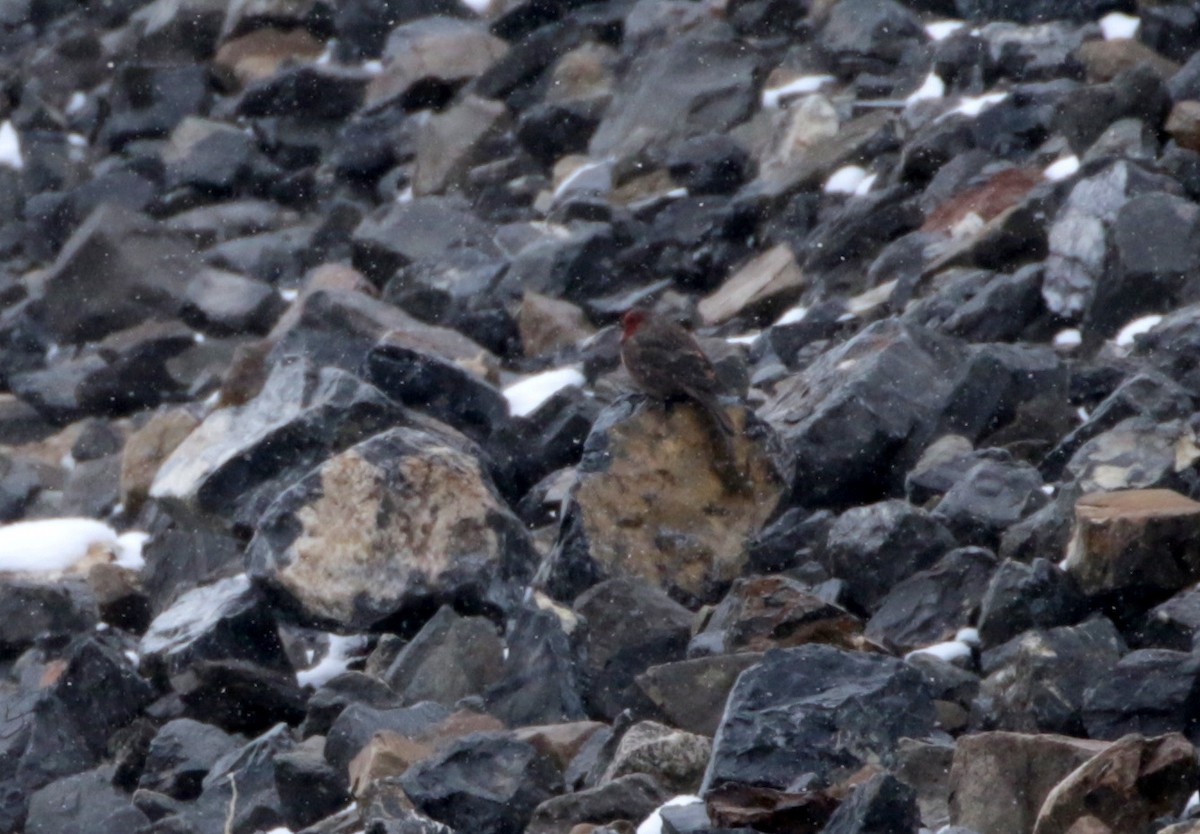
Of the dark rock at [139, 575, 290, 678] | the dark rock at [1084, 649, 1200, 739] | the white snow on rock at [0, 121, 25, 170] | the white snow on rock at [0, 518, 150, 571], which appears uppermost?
the dark rock at [1084, 649, 1200, 739]

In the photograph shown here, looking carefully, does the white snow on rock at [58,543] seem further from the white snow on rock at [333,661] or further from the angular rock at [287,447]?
the white snow on rock at [333,661]

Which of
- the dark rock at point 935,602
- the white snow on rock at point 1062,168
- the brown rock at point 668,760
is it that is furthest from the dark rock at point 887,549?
the white snow on rock at point 1062,168

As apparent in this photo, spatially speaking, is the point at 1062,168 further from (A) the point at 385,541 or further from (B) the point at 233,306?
(B) the point at 233,306

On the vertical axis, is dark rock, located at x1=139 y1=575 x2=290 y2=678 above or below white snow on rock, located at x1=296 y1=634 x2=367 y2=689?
above

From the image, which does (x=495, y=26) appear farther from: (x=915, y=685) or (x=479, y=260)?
(x=915, y=685)

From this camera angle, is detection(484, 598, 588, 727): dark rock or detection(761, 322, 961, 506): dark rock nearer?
detection(484, 598, 588, 727): dark rock

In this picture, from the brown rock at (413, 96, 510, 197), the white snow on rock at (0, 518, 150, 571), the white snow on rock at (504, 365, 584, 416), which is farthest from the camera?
the brown rock at (413, 96, 510, 197)

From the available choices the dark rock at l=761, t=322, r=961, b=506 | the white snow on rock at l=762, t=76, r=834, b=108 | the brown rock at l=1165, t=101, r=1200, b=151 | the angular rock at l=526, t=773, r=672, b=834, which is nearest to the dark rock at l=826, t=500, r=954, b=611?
the dark rock at l=761, t=322, r=961, b=506

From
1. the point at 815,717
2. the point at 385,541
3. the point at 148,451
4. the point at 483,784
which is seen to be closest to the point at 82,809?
the point at 385,541

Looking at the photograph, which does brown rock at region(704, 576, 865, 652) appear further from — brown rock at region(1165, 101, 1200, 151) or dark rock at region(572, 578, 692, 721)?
brown rock at region(1165, 101, 1200, 151)
